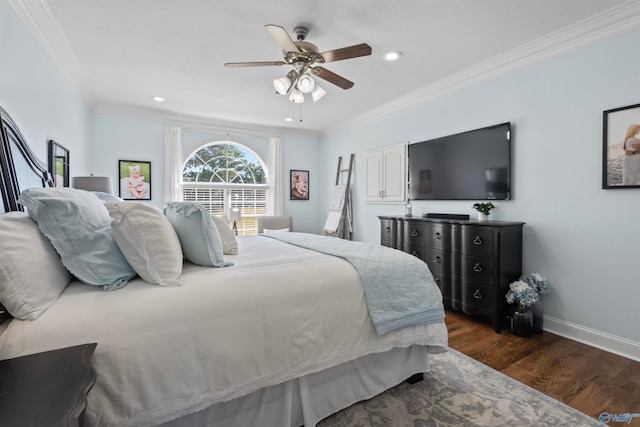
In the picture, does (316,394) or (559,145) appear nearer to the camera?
(316,394)

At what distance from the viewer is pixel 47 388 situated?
2.17 ft

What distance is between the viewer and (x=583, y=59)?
2430 millimetres

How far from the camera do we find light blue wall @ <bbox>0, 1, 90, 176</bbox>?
1808 mm

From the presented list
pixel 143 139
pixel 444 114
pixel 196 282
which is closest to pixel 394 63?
pixel 444 114

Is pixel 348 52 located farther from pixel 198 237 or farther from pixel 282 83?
pixel 198 237

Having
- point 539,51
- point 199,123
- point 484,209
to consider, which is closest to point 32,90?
point 199,123

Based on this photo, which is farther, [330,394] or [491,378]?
[491,378]

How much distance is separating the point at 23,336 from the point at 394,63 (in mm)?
3305

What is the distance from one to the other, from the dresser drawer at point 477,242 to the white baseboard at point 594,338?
2.73 ft

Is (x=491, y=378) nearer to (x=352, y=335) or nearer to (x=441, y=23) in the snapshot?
(x=352, y=335)

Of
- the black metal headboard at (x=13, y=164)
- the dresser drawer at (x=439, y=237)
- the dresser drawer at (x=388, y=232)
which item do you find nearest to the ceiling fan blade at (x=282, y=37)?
the black metal headboard at (x=13, y=164)

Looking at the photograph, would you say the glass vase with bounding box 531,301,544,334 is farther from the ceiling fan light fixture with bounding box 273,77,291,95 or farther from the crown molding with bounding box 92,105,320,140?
A: the crown molding with bounding box 92,105,320,140

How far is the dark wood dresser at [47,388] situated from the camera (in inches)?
22.2

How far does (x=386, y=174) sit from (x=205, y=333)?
12.1 feet
